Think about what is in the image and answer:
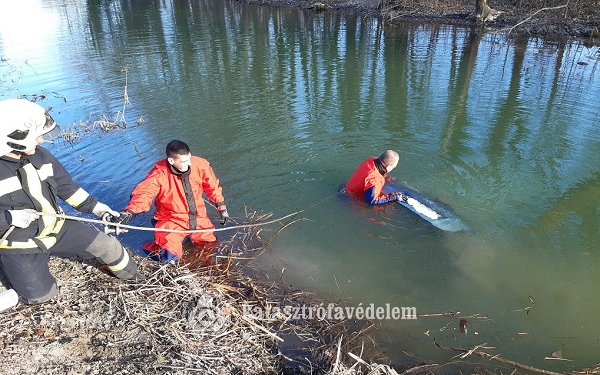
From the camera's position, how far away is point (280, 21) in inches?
924

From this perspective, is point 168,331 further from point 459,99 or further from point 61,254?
point 459,99

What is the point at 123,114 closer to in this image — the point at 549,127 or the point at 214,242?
the point at 214,242

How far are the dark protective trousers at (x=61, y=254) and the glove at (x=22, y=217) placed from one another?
373mm

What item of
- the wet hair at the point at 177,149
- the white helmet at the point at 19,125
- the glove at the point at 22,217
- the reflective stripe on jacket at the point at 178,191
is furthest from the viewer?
the reflective stripe on jacket at the point at 178,191

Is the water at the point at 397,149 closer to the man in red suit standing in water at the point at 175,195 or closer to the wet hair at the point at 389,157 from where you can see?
the wet hair at the point at 389,157

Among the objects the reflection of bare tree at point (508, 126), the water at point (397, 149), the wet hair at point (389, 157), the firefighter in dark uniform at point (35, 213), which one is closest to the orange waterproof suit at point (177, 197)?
the firefighter in dark uniform at point (35, 213)

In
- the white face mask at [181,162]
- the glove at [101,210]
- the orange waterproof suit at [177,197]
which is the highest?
the white face mask at [181,162]

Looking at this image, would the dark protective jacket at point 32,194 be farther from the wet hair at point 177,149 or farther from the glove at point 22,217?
the wet hair at point 177,149

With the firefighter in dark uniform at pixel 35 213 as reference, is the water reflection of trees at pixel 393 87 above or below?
below

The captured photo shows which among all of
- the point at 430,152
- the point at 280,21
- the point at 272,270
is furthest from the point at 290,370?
the point at 280,21

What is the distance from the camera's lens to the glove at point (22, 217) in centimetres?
331

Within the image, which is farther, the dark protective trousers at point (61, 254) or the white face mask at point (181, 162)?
the white face mask at point (181, 162)

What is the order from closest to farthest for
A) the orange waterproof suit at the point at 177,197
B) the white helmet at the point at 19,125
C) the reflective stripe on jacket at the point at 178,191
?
the white helmet at the point at 19,125, the reflective stripe on jacket at the point at 178,191, the orange waterproof suit at the point at 177,197

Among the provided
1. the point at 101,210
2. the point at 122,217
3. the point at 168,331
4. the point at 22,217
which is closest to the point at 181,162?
the point at 122,217
